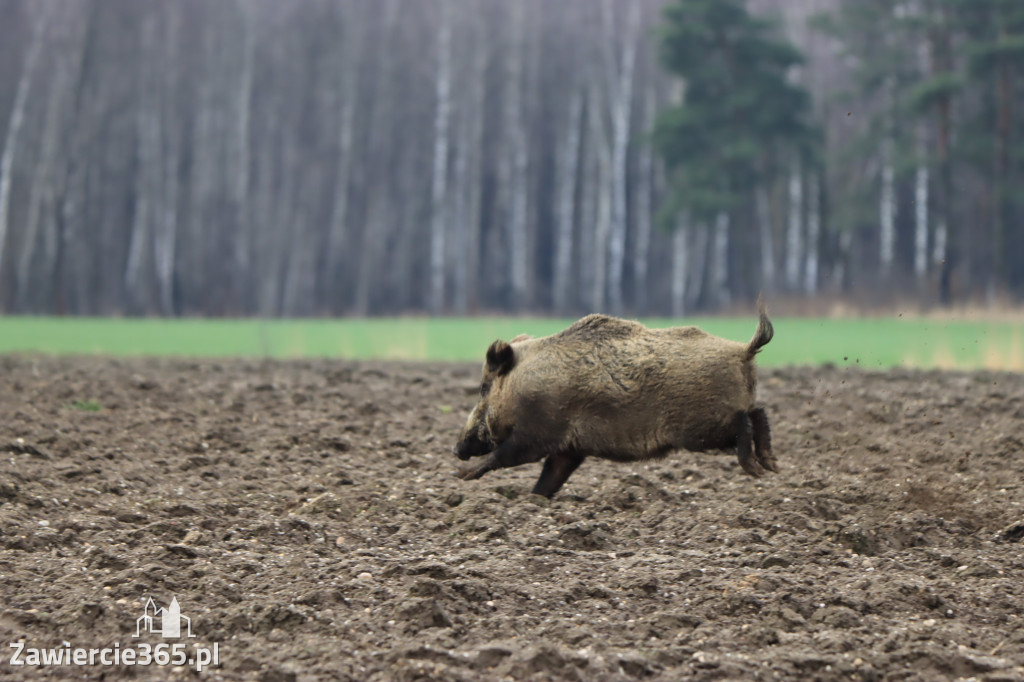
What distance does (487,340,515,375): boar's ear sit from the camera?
5129 millimetres

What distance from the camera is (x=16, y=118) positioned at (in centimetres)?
3328

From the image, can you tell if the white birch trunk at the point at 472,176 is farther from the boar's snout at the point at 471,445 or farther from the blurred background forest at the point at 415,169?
the boar's snout at the point at 471,445

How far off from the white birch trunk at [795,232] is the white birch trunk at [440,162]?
11.6 meters

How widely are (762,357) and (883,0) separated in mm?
21889

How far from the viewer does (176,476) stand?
5.63 metres

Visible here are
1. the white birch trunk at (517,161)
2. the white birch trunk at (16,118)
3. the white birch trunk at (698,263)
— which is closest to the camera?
the white birch trunk at (16,118)

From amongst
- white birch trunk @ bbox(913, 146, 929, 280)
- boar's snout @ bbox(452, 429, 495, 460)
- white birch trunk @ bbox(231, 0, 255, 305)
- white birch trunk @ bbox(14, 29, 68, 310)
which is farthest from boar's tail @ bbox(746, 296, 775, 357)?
white birch trunk @ bbox(14, 29, 68, 310)

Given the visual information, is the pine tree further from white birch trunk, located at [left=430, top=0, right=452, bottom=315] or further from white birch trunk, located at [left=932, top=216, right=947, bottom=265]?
white birch trunk, located at [left=430, top=0, right=452, bottom=315]

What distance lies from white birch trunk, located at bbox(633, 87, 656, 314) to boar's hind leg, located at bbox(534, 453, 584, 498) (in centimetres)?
2814

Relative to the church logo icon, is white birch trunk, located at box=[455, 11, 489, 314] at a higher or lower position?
higher

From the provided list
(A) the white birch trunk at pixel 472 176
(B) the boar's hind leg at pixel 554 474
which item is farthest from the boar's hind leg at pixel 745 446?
(A) the white birch trunk at pixel 472 176

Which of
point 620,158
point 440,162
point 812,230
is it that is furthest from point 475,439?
point 812,230

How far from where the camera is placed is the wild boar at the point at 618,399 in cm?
461

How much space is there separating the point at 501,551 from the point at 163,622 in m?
1.44
